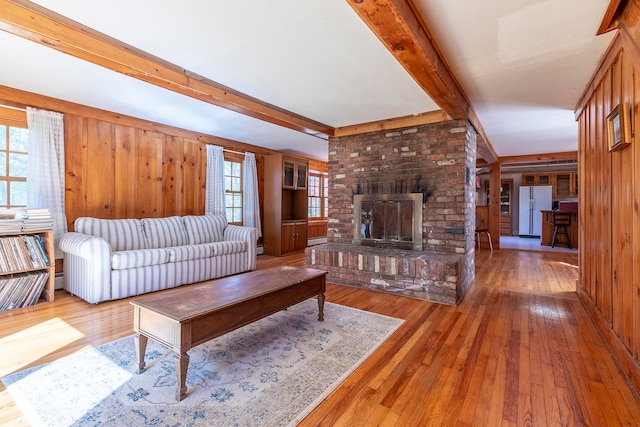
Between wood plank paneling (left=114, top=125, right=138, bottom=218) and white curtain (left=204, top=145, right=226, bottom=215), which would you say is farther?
white curtain (left=204, top=145, right=226, bottom=215)

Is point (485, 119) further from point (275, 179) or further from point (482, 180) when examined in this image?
point (482, 180)

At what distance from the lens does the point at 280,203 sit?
6000mm

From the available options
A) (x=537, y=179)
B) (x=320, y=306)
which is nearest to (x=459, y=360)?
(x=320, y=306)

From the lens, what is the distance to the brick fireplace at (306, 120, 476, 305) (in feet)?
11.1

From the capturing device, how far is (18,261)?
9.60ft

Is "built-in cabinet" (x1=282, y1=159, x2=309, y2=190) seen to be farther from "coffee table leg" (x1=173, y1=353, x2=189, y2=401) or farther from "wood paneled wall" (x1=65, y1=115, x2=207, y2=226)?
"coffee table leg" (x1=173, y1=353, x2=189, y2=401)

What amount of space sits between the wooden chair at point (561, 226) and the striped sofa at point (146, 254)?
7.47 metres

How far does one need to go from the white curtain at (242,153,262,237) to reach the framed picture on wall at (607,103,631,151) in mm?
5076

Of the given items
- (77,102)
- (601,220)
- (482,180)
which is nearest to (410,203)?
(601,220)

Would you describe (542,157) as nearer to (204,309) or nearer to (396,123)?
(396,123)

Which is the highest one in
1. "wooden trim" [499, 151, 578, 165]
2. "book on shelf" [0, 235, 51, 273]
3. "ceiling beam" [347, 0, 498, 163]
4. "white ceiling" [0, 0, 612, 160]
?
"white ceiling" [0, 0, 612, 160]

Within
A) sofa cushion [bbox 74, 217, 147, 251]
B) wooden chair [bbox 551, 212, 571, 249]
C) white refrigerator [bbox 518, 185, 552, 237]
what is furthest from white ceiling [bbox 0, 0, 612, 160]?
white refrigerator [bbox 518, 185, 552, 237]

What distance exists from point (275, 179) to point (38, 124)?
3541 mm

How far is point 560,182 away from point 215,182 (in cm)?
1016
